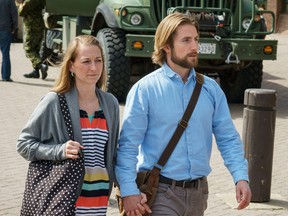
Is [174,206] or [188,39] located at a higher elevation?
[188,39]

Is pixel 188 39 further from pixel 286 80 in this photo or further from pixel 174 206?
pixel 286 80

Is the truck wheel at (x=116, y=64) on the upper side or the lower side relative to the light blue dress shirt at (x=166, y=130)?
lower

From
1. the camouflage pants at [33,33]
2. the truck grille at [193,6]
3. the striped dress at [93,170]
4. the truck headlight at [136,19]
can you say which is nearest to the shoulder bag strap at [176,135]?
the striped dress at [93,170]

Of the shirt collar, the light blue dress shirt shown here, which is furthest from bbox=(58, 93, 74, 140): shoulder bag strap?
the shirt collar

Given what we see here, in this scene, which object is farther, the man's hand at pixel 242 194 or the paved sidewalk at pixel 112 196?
the paved sidewalk at pixel 112 196

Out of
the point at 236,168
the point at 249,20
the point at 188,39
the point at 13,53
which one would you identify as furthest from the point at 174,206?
the point at 13,53

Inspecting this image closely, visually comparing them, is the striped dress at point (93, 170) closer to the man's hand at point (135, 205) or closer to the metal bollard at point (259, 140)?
the man's hand at point (135, 205)

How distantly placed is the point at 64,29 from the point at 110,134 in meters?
11.5

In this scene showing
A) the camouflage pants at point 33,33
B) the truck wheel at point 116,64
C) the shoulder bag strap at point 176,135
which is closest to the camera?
the shoulder bag strap at point 176,135

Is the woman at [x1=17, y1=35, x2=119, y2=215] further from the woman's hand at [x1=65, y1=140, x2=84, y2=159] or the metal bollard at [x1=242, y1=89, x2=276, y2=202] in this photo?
the metal bollard at [x1=242, y1=89, x2=276, y2=202]

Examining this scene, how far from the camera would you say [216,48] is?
12.0 metres

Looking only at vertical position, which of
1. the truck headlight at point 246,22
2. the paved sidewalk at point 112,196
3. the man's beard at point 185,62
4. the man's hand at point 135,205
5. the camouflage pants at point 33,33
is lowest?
the paved sidewalk at point 112,196

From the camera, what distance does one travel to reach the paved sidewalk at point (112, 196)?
7109 millimetres

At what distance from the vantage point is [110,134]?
418cm
